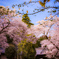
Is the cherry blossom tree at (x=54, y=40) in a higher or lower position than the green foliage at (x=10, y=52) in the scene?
higher

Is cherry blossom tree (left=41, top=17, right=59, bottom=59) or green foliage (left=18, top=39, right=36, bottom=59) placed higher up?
cherry blossom tree (left=41, top=17, right=59, bottom=59)

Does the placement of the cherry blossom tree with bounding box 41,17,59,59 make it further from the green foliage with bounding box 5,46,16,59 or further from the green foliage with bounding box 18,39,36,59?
the green foliage with bounding box 18,39,36,59

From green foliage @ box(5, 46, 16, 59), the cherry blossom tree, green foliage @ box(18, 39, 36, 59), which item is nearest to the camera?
the cherry blossom tree

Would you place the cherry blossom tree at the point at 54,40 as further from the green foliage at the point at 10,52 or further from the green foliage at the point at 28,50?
the green foliage at the point at 28,50

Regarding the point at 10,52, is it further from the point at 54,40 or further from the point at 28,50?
the point at 54,40

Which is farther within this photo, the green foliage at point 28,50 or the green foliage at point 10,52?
the green foliage at point 28,50

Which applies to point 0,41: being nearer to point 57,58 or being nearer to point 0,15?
point 0,15

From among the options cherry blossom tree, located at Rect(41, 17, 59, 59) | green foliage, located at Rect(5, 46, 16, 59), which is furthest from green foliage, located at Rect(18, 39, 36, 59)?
cherry blossom tree, located at Rect(41, 17, 59, 59)

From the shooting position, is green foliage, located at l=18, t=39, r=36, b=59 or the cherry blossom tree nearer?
the cherry blossom tree

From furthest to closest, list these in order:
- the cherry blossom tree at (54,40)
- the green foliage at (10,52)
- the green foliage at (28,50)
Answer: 1. the green foliage at (28,50)
2. the green foliage at (10,52)
3. the cherry blossom tree at (54,40)

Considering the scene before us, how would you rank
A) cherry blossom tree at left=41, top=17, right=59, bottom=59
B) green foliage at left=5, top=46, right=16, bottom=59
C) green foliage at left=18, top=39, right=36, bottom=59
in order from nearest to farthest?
cherry blossom tree at left=41, top=17, right=59, bottom=59 < green foliage at left=5, top=46, right=16, bottom=59 < green foliage at left=18, top=39, right=36, bottom=59

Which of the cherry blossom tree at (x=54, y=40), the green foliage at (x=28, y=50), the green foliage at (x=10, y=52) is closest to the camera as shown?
the cherry blossom tree at (x=54, y=40)

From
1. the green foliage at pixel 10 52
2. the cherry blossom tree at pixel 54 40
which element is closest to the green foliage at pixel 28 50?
the green foliage at pixel 10 52

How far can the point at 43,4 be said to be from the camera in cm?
367
